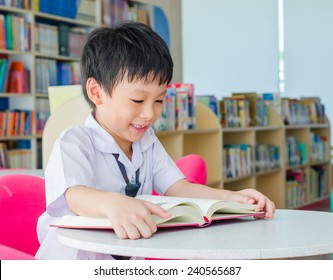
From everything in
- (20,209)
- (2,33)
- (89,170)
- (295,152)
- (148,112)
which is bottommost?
(295,152)

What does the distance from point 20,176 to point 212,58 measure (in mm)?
7706

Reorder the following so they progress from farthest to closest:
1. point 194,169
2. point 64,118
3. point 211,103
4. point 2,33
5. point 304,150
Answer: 1. point 304,150
2. point 211,103
3. point 2,33
4. point 64,118
5. point 194,169

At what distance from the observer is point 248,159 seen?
17.3ft

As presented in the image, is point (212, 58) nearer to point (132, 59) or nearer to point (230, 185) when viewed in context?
point (230, 185)

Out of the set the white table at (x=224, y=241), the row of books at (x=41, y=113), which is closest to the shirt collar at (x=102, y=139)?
the white table at (x=224, y=241)

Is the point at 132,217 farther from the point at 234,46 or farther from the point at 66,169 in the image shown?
the point at 234,46

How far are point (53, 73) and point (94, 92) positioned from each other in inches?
151

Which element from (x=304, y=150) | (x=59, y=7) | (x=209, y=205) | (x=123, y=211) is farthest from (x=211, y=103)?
(x=123, y=211)

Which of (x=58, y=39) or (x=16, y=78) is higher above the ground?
(x=58, y=39)

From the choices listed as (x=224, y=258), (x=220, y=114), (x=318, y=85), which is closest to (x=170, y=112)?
(x=220, y=114)

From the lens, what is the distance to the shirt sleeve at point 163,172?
1.50 m

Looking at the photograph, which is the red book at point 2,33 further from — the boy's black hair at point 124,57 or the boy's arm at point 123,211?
the boy's arm at point 123,211

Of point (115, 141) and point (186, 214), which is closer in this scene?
point (186, 214)

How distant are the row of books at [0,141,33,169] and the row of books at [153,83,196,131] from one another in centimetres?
128
